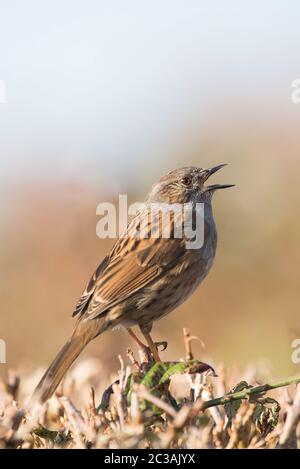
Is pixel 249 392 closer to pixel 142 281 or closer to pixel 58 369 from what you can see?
pixel 58 369

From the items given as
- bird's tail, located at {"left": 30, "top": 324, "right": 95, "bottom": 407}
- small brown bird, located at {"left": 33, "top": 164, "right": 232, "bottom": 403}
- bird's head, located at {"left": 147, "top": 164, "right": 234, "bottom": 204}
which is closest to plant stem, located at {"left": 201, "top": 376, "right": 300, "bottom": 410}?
bird's tail, located at {"left": 30, "top": 324, "right": 95, "bottom": 407}

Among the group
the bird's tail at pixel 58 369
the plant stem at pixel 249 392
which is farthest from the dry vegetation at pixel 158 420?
the bird's tail at pixel 58 369

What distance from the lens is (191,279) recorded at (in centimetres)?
476

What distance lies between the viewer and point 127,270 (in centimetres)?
480

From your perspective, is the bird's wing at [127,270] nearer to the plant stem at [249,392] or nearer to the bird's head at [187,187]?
the bird's head at [187,187]

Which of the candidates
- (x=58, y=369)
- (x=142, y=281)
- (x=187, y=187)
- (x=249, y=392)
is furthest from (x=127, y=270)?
(x=249, y=392)

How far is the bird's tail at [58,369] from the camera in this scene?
132 inches

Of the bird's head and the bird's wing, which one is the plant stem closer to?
the bird's wing

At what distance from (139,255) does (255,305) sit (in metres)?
1.97

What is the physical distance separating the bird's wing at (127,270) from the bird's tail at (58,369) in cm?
28

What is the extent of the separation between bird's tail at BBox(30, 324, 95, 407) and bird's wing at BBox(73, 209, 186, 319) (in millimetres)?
279

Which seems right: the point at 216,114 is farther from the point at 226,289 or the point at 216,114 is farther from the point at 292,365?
the point at 292,365
